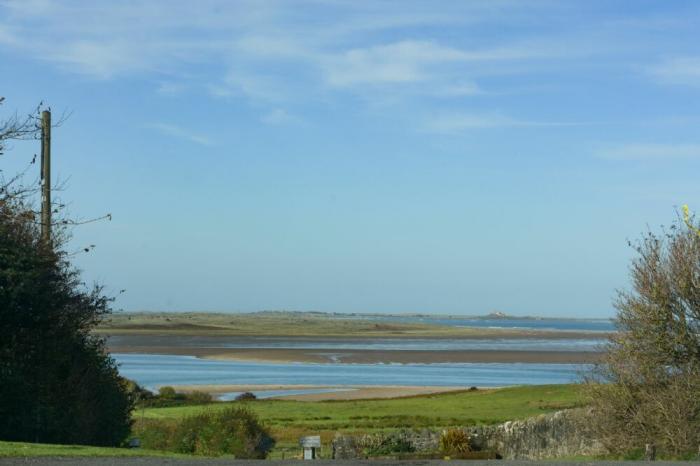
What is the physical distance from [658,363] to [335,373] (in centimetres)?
5672

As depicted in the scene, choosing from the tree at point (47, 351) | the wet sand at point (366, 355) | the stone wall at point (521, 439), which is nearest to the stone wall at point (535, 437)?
the stone wall at point (521, 439)

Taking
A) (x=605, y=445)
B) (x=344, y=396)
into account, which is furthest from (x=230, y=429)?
(x=344, y=396)

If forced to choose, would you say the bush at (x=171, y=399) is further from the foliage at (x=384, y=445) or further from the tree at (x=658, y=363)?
the tree at (x=658, y=363)

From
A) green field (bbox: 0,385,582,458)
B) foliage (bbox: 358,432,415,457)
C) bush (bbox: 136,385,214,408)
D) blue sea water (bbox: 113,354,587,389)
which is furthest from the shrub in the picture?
foliage (bbox: 358,432,415,457)

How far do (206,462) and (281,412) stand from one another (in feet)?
106

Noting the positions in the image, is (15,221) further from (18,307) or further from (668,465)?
(668,465)

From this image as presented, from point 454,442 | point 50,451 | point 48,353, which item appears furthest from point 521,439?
point 50,451

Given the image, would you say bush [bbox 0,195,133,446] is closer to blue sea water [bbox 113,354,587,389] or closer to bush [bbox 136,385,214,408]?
bush [bbox 136,385,214,408]

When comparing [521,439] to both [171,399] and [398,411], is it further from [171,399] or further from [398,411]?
[171,399]

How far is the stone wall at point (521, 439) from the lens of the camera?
30.8m

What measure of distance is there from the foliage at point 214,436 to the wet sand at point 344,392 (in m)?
25.4

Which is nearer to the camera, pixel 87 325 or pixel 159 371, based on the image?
pixel 87 325

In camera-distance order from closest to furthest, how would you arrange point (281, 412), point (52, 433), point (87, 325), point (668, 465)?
point (668, 465) < point (52, 433) < point (87, 325) < point (281, 412)

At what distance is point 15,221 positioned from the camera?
2609 centimetres
